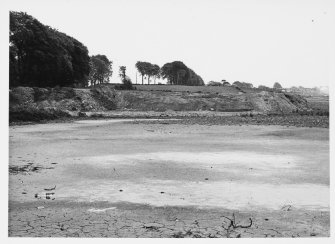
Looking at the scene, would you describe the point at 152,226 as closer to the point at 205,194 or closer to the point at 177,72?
the point at 205,194

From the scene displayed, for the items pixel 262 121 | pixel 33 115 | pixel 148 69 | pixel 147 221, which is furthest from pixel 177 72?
pixel 147 221

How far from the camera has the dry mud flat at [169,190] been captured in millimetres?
6746

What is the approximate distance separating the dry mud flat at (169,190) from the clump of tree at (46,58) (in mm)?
22079

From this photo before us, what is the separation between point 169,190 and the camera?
8.77 meters

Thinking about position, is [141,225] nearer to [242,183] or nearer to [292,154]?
[242,183]

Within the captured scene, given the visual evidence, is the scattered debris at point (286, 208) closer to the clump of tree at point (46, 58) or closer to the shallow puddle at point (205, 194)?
the shallow puddle at point (205, 194)

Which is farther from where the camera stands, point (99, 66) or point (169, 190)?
point (99, 66)

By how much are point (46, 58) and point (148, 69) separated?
33775 millimetres

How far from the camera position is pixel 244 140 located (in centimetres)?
1745

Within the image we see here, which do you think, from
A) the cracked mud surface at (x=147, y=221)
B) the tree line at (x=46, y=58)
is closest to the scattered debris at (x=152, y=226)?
Result: the cracked mud surface at (x=147, y=221)

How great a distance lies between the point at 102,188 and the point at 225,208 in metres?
3.14

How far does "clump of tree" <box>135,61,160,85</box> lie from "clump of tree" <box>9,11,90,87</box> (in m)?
15.2
